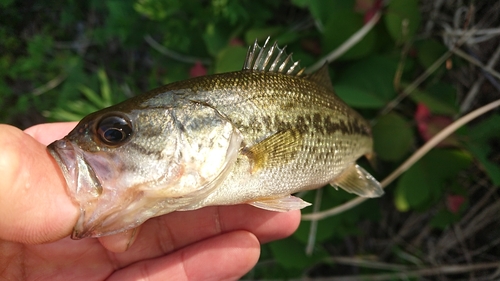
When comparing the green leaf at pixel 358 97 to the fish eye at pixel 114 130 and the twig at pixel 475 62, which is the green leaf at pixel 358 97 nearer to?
the twig at pixel 475 62

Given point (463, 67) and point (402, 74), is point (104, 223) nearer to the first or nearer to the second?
point (402, 74)

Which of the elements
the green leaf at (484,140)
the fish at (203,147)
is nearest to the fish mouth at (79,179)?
the fish at (203,147)

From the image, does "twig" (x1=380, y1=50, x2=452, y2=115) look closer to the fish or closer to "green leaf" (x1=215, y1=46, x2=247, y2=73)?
the fish

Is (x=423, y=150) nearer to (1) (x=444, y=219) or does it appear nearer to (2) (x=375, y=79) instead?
(2) (x=375, y=79)

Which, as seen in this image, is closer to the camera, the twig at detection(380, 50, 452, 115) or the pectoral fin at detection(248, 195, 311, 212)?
the pectoral fin at detection(248, 195, 311, 212)

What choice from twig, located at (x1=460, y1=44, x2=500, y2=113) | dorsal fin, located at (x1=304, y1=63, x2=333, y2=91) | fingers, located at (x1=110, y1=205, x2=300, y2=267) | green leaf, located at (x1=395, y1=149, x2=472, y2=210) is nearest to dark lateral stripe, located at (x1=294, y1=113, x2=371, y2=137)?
dorsal fin, located at (x1=304, y1=63, x2=333, y2=91)

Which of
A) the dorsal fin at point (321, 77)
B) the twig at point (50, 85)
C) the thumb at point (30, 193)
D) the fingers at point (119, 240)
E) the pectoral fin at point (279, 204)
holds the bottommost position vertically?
the fingers at point (119, 240)

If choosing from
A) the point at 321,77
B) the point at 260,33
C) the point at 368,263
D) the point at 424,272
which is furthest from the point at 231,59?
the point at 424,272
